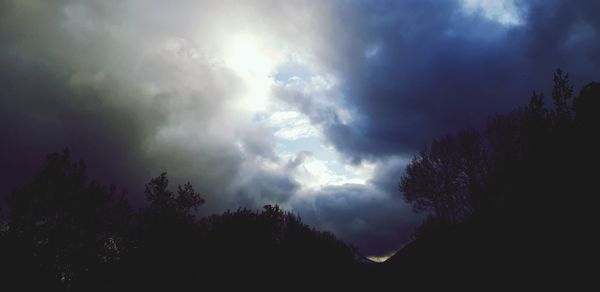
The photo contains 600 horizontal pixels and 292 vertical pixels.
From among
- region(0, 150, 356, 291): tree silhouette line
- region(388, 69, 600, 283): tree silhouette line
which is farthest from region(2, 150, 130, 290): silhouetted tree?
region(388, 69, 600, 283): tree silhouette line

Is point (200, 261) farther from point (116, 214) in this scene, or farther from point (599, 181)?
point (599, 181)

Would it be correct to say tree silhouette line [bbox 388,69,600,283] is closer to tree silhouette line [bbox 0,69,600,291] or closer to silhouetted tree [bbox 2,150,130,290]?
tree silhouette line [bbox 0,69,600,291]

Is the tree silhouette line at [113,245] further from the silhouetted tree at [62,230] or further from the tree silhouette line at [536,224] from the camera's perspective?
the tree silhouette line at [536,224]

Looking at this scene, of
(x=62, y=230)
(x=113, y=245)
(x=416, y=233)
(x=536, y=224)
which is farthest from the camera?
(x=416, y=233)

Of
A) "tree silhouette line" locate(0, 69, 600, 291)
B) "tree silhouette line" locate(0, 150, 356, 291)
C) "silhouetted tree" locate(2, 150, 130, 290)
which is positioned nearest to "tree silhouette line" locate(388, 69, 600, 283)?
"tree silhouette line" locate(0, 69, 600, 291)

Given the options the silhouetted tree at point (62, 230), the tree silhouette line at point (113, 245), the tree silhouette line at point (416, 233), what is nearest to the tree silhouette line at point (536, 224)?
the tree silhouette line at point (416, 233)

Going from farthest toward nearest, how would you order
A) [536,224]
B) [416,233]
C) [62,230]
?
[416,233], [62,230], [536,224]

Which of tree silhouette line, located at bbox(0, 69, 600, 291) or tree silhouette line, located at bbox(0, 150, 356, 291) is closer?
tree silhouette line, located at bbox(0, 69, 600, 291)

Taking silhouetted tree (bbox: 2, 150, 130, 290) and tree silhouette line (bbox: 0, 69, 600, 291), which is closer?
tree silhouette line (bbox: 0, 69, 600, 291)

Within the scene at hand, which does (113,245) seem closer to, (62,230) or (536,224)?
(62,230)

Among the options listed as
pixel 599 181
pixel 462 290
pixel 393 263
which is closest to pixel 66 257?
pixel 393 263

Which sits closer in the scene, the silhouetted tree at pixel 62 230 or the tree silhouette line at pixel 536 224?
the tree silhouette line at pixel 536 224

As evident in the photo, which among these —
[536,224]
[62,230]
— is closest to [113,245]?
[62,230]

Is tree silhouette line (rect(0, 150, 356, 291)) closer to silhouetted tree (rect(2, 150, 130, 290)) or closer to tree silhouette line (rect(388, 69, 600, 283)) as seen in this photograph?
silhouetted tree (rect(2, 150, 130, 290))
